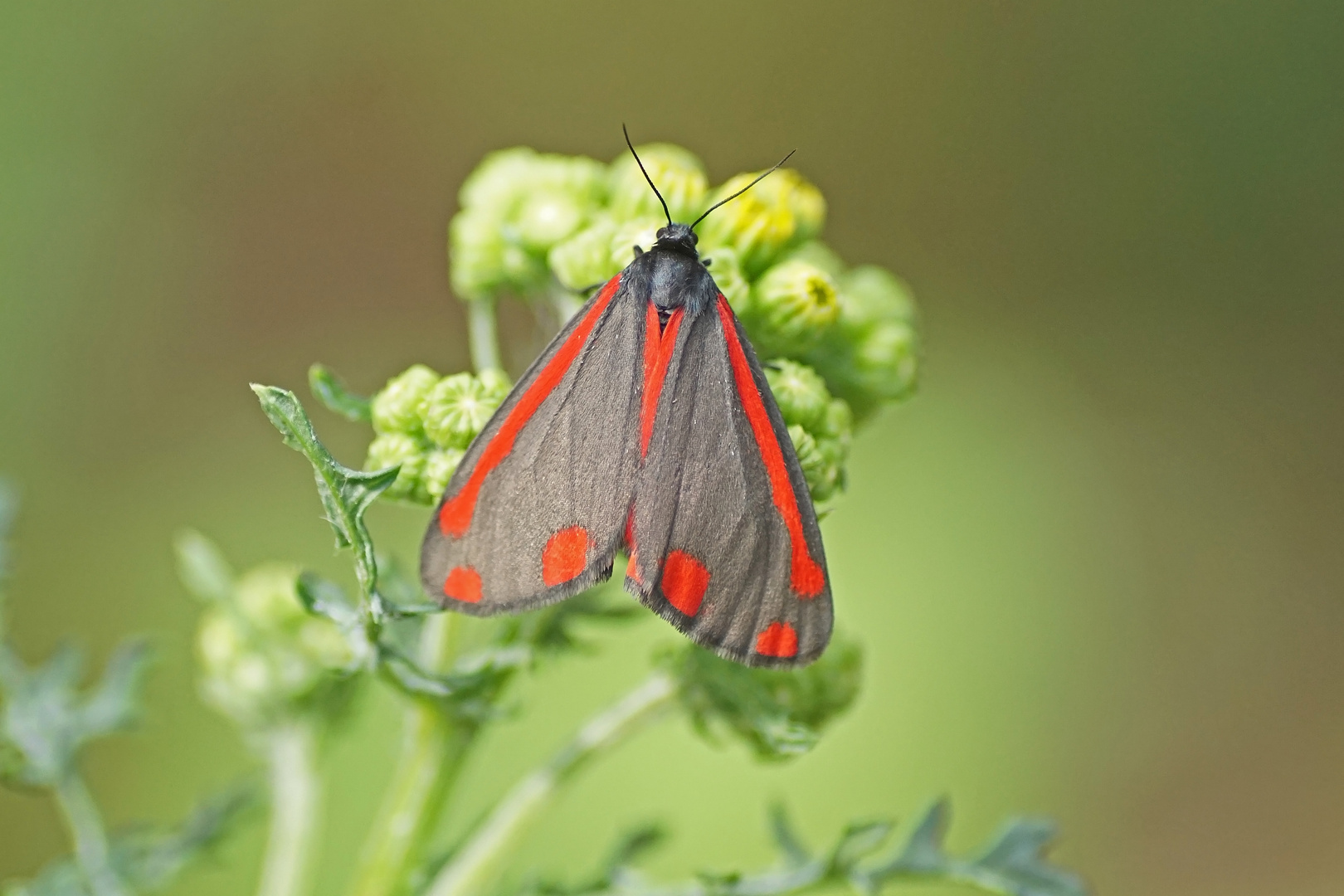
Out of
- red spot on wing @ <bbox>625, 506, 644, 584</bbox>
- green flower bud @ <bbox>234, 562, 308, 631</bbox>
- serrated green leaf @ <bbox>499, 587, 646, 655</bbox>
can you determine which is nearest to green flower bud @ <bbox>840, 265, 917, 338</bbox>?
red spot on wing @ <bbox>625, 506, 644, 584</bbox>

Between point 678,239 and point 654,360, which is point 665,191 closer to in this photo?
point 678,239

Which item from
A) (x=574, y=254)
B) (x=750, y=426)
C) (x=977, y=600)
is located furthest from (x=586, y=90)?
(x=750, y=426)

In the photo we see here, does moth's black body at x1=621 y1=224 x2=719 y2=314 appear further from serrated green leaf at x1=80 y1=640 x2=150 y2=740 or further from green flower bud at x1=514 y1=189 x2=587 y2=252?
serrated green leaf at x1=80 y1=640 x2=150 y2=740

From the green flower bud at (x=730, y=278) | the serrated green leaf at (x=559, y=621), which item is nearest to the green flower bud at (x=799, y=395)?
the green flower bud at (x=730, y=278)

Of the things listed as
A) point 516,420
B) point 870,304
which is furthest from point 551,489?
point 870,304

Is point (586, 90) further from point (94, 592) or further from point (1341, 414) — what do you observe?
point (1341, 414)

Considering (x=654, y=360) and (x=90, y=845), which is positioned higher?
(x=654, y=360)
